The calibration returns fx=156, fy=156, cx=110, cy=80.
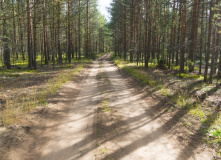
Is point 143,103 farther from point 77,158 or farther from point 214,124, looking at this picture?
point 77,158

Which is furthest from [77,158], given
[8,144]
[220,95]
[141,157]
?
[220,95]

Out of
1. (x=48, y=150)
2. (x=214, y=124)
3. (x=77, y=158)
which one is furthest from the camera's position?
(x=214, y=124)

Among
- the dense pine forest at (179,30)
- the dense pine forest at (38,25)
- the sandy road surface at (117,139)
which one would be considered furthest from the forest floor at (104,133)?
the dense pine forest at (179,30)

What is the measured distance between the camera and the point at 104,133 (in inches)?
200

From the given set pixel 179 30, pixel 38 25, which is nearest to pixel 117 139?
pixel 179 30

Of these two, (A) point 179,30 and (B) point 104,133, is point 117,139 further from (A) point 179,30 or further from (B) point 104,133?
(A) point 179,30

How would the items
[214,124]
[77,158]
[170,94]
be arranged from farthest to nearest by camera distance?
[170,94], [214,124], [77,158]

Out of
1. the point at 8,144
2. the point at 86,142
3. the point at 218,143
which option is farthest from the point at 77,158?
the point at 218,143

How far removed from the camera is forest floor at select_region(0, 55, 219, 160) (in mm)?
4066

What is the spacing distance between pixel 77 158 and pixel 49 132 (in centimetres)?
176

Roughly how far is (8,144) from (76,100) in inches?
173

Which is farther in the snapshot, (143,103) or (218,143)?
(143,103)

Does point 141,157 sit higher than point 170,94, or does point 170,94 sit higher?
point 170,94

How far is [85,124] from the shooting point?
18.7ft
